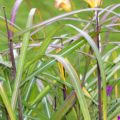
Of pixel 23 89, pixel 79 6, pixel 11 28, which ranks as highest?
pixel 11 28

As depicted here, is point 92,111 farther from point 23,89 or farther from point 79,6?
point 79,6

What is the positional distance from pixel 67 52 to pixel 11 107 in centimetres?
14

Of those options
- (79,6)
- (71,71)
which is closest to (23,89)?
(71,71)

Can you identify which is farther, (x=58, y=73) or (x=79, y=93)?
(x=58, y=73)

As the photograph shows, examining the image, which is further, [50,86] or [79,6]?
[79,6]

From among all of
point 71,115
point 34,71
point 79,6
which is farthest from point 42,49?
point 79,6

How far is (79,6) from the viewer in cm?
239

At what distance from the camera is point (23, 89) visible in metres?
0.76

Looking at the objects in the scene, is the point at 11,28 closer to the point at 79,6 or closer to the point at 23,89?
the point at 23,89

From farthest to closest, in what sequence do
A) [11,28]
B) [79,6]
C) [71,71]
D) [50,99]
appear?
[79,6], [50,99], [11,28], [71,71]

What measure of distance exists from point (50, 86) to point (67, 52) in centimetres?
9

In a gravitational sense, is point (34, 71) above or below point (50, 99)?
above

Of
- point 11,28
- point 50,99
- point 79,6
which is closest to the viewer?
point 11,28

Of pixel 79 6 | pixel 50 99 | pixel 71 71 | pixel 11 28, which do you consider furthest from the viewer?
pixel 79 6
